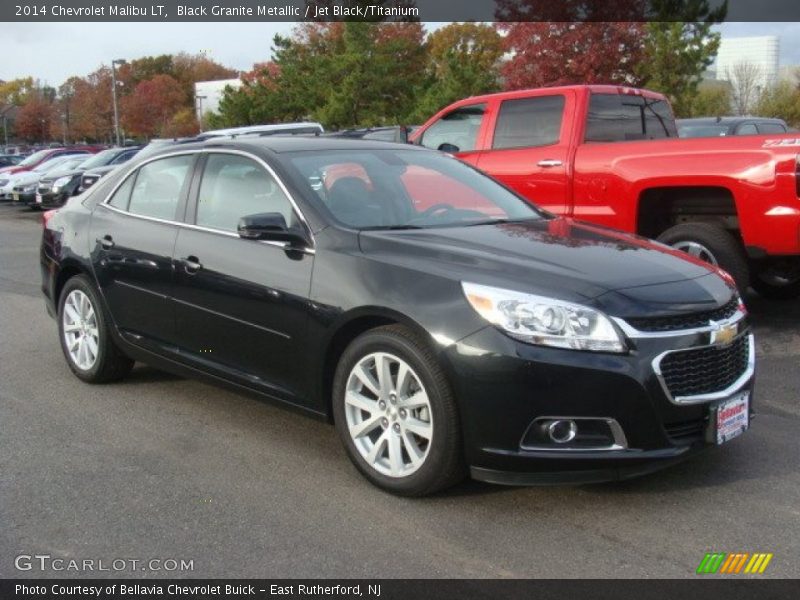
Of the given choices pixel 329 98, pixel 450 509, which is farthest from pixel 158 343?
pixel 329 98

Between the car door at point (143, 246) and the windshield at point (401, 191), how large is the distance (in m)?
0.95

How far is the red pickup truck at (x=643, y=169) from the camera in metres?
6.77

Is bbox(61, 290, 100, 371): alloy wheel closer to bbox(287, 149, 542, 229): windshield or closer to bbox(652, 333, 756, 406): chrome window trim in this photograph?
bbox(287, 149, 542, 229): windshield

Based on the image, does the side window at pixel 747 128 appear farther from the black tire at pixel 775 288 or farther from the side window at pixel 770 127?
the black tire at pixel 775 288

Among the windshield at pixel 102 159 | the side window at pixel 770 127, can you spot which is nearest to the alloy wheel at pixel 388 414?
the side window at pixel 770 127

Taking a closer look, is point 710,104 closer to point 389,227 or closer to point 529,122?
point 529,122

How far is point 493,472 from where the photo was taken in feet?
12.5

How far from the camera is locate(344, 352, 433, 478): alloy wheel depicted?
3998 mm

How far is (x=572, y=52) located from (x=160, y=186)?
28041 millimetres

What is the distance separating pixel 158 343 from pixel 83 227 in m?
1.20

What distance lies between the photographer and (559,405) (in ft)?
12.1

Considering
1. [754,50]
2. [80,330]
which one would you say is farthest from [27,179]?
[754,50]

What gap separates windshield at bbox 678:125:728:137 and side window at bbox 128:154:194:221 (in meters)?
9.67
